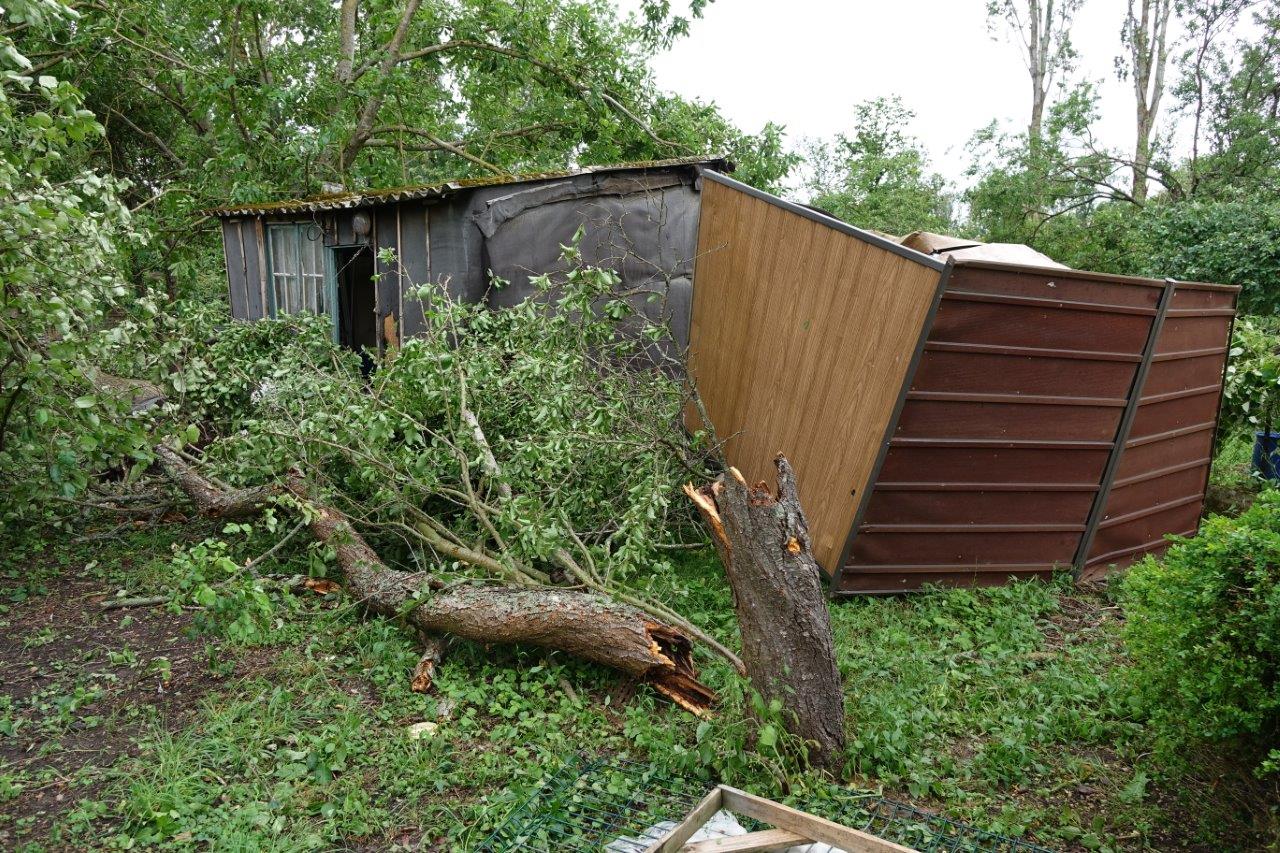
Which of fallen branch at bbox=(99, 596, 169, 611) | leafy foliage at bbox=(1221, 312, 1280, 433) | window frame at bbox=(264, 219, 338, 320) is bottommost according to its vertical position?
fallen branch at bbox=(99, 596, 169, 611)

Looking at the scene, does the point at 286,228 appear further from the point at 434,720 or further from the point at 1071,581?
the point at 1071,581

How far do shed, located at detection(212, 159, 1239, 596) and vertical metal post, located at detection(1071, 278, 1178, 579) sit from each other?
15 mm

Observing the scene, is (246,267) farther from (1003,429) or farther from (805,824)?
(805,824)

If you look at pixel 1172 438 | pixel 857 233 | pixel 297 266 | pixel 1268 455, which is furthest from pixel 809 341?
pixel 297 266

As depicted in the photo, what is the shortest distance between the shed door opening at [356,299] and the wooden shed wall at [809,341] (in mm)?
4230

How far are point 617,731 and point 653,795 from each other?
624mm

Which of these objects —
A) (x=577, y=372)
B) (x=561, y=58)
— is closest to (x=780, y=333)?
(x=577, y=372)

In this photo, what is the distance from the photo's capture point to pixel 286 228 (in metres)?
10.6

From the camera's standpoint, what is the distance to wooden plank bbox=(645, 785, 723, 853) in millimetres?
3035

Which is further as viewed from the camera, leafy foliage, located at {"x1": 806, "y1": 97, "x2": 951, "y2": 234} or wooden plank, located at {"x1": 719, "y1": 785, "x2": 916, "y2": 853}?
leafy foliage, located at {"x1": 806, "y1": 97, "x2": 951, "y2": 234}

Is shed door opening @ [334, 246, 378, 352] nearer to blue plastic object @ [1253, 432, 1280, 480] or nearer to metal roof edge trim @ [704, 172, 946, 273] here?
metal roof edge trim @ [704, 172, 946, 273]

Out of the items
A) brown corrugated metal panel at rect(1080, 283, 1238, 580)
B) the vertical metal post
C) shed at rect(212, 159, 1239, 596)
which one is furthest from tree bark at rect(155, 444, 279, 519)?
brown corrugated metal panel at rect(1080, 283, 1238, 580)

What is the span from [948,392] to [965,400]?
5.6 inches

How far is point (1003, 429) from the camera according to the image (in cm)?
561
